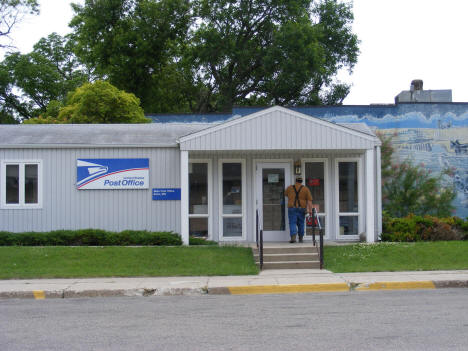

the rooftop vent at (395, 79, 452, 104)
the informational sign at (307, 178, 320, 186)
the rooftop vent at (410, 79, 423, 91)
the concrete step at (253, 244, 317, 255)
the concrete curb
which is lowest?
the concrete curb

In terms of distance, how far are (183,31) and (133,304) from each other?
1243 inches

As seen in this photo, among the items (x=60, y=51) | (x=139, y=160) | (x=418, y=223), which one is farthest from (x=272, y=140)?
(x=60, y=51)

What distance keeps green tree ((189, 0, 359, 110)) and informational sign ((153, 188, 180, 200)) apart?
2101 centimetres

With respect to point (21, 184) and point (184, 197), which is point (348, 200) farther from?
point (21, 184)

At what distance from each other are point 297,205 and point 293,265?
2072 mm

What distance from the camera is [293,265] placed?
1288cm

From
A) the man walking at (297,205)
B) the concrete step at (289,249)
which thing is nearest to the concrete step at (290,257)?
the concrete step at (289,249)

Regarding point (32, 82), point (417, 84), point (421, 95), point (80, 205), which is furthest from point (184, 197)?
point (32, 82)

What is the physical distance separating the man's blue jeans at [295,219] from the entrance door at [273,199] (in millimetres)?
1049

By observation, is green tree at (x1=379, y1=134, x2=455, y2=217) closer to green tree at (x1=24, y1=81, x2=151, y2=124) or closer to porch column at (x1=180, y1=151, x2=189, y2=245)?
porch column at (x1=180, y1=151, x2=189, y2=245)

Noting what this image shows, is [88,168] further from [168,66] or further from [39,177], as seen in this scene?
[168,66]

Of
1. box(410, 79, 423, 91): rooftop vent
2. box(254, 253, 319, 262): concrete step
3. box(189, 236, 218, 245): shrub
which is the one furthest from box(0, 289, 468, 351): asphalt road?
box(410, 79, 423, 91): rooftop vent

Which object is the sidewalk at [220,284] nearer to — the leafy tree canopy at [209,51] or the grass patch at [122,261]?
the grass patch at [122,261]

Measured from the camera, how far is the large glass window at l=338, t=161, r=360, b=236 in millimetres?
15898
